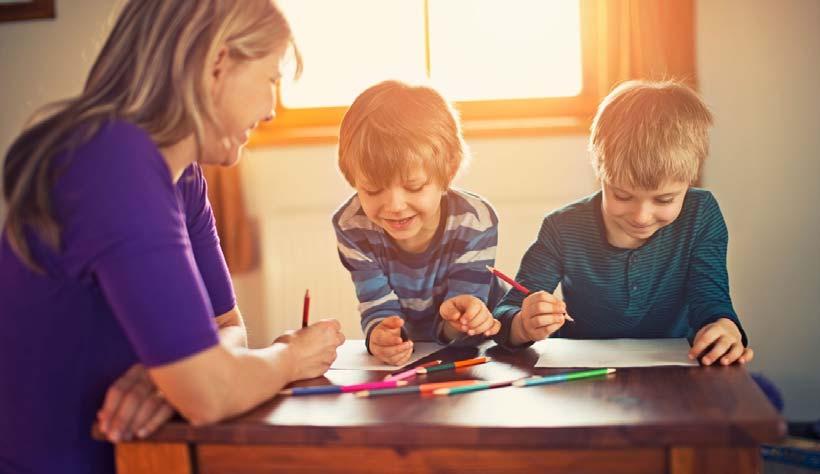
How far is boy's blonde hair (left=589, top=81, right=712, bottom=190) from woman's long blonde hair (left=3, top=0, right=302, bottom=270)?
77cm

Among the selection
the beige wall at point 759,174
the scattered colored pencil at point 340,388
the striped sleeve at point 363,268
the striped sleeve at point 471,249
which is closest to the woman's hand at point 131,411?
the scattered colored pencil at point 340,388

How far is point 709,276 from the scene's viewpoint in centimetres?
146

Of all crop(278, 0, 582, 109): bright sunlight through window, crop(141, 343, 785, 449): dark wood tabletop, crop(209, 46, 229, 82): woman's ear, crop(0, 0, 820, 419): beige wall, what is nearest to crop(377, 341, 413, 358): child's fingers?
crop(141, 343, 785, 449): dark wood tabletop

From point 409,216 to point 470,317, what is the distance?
13.5 inches

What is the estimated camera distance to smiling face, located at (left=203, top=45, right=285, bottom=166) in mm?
1056

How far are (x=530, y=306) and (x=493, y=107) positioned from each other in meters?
1.83

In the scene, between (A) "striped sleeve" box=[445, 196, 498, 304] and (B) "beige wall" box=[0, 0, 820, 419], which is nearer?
(A) "striped sleeve" box=[445, 196, 498, 304]

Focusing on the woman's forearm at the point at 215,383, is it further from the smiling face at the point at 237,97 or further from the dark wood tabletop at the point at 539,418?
the smiling face at the point at 237,97

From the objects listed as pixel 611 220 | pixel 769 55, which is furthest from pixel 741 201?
pixel 611 220

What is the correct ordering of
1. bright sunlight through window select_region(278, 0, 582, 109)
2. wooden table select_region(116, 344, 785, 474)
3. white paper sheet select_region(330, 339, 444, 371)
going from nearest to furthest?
1. wooden table select_region(116, 344, 785, 474)
2. white paper sheet select_region(330, 339, 444, 371)
3. bright sunlight through window select_region(278, 0, 582, 109)

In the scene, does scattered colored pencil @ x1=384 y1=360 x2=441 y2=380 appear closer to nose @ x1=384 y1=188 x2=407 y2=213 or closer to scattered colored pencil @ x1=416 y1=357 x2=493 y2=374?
scattered colored pencil @ x1=416 y1=357 x2=493 y2=374

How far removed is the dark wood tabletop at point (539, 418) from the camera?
849 mm

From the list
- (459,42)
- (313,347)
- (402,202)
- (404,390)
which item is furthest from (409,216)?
(459,42)

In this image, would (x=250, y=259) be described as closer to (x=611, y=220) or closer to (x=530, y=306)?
(x=611, y=220)
